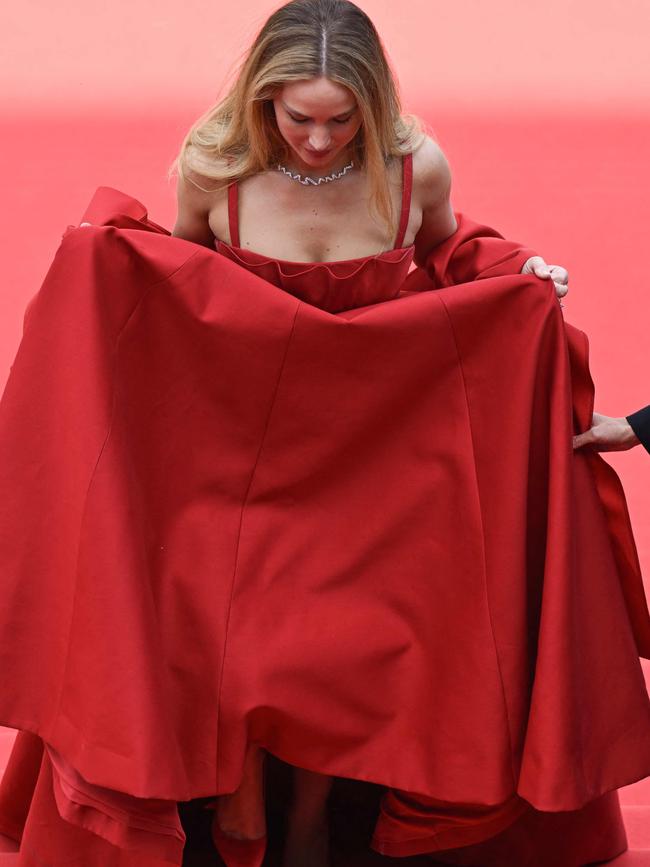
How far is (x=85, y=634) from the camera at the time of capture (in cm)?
212

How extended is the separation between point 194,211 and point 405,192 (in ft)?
1.06

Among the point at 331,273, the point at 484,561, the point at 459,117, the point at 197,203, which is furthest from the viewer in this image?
the point at 459,117

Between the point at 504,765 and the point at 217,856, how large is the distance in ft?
1.96

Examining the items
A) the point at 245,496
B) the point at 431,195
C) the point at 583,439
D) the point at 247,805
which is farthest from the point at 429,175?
the point at 247,805

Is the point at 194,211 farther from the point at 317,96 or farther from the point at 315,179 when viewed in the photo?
the point at 317,96

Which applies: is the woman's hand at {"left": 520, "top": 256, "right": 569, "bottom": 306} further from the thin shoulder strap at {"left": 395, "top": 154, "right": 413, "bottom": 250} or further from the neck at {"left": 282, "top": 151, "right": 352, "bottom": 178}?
the neck at {"left": 282, "top": 151, "right": 352, "bottom": 178}

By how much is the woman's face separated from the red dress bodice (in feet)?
0.47

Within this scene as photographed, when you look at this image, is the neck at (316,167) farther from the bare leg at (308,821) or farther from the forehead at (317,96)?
the bare leg at (308,821)

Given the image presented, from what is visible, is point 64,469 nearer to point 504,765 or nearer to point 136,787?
point 136,787

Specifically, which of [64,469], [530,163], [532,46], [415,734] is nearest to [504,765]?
[415,734]

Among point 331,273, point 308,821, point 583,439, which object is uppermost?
point 331,273

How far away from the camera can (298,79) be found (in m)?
2.29

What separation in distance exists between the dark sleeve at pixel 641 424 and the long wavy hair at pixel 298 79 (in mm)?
470

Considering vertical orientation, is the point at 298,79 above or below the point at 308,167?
above
